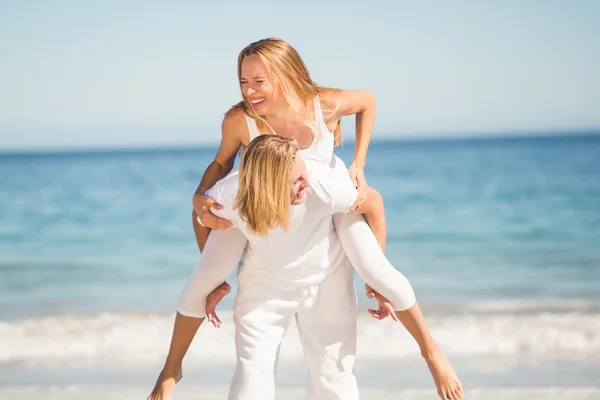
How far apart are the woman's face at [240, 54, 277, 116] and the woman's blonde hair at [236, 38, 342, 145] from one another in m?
0.02

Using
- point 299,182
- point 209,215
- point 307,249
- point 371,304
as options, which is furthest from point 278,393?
point 371,304

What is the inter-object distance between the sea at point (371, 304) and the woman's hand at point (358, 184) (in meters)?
1.64

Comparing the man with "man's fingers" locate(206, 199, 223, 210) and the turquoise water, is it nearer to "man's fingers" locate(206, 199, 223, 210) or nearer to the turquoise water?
"man's fingers" locate(206, 199, 223, 210)

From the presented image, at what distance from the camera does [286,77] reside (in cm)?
287

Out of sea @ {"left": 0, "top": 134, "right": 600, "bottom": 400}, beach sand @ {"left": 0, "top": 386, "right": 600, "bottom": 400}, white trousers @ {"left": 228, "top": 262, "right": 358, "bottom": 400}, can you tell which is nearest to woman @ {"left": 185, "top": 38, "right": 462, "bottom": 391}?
white trousers @ {"left": 228, "top": 262, "right": 358, "bottom": 400}

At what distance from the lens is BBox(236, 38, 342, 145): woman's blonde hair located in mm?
2840

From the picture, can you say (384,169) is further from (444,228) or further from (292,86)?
(292,86)

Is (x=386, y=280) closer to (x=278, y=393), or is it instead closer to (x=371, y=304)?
(x=278, y=393)

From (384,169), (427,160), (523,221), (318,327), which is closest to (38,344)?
(318,327)

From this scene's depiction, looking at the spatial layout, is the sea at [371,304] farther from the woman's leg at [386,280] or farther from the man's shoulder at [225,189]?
the man's shoulder at [225,189]

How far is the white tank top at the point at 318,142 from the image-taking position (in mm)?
2904

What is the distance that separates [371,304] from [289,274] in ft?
12.0

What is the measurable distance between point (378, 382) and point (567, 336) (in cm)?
161

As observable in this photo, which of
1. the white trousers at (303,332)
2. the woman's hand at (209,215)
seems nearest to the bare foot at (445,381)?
the white trousers at (303,332)
